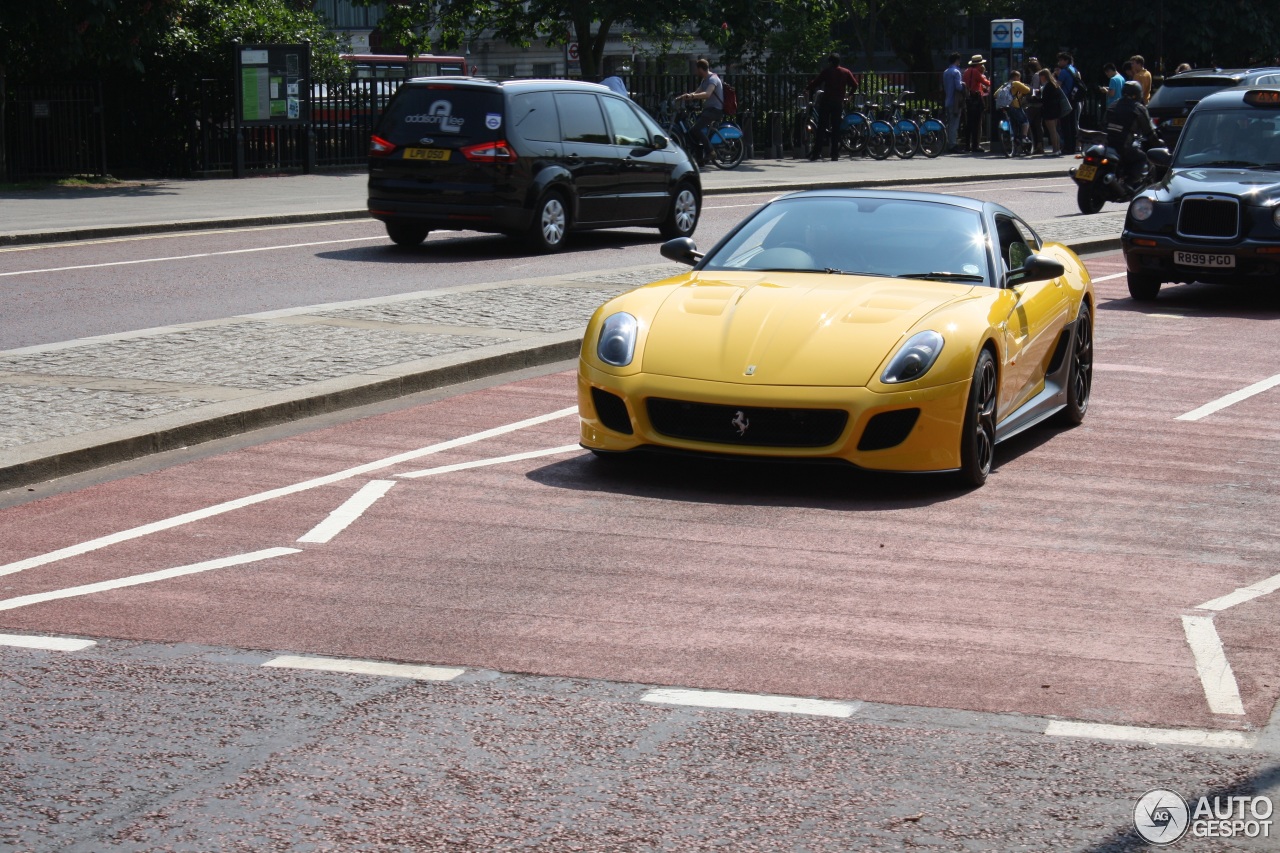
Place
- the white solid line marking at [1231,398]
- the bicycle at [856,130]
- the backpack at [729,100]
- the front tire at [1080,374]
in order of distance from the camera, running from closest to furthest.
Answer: the front tire at [1080,374] → the white solid line marking at [1231,398] → the backpack at [729,100] → the bicycle at [856,130]

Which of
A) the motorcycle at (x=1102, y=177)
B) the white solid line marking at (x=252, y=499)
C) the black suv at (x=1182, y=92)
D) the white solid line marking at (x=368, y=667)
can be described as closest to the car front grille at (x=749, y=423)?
the white solid line marking at (x=252, y=499)

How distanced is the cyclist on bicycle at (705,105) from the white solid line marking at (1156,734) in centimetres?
2999

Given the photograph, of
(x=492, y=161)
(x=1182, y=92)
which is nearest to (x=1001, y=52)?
(x=1182, y=92)

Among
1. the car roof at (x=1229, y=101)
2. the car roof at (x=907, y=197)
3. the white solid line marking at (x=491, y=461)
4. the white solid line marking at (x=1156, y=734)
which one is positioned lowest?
the white solid line marking at (x=1156, y=734)

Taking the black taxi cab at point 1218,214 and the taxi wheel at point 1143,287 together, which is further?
the taxi wheel at point 1143,287

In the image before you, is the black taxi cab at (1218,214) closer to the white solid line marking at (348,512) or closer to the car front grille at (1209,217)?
the car front grille at (1209,217)

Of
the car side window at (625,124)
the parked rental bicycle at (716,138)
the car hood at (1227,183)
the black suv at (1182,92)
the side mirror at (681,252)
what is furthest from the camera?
the parked rental bicycle at (716,138)

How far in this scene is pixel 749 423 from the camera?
312 inches

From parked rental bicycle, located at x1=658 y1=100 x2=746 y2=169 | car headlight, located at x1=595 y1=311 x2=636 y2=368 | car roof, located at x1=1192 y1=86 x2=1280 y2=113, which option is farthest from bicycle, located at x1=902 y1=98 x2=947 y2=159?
car headlight, located at x1=595 y1=311 x2=636 y2=368

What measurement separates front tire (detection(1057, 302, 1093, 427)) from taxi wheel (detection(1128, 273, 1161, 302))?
6345 mm

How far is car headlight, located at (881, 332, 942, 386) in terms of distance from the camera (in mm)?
7875

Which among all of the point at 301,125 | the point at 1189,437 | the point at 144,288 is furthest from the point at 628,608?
the point at 301,125

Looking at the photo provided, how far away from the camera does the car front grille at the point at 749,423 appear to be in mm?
7863

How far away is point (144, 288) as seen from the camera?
15.6 metres
